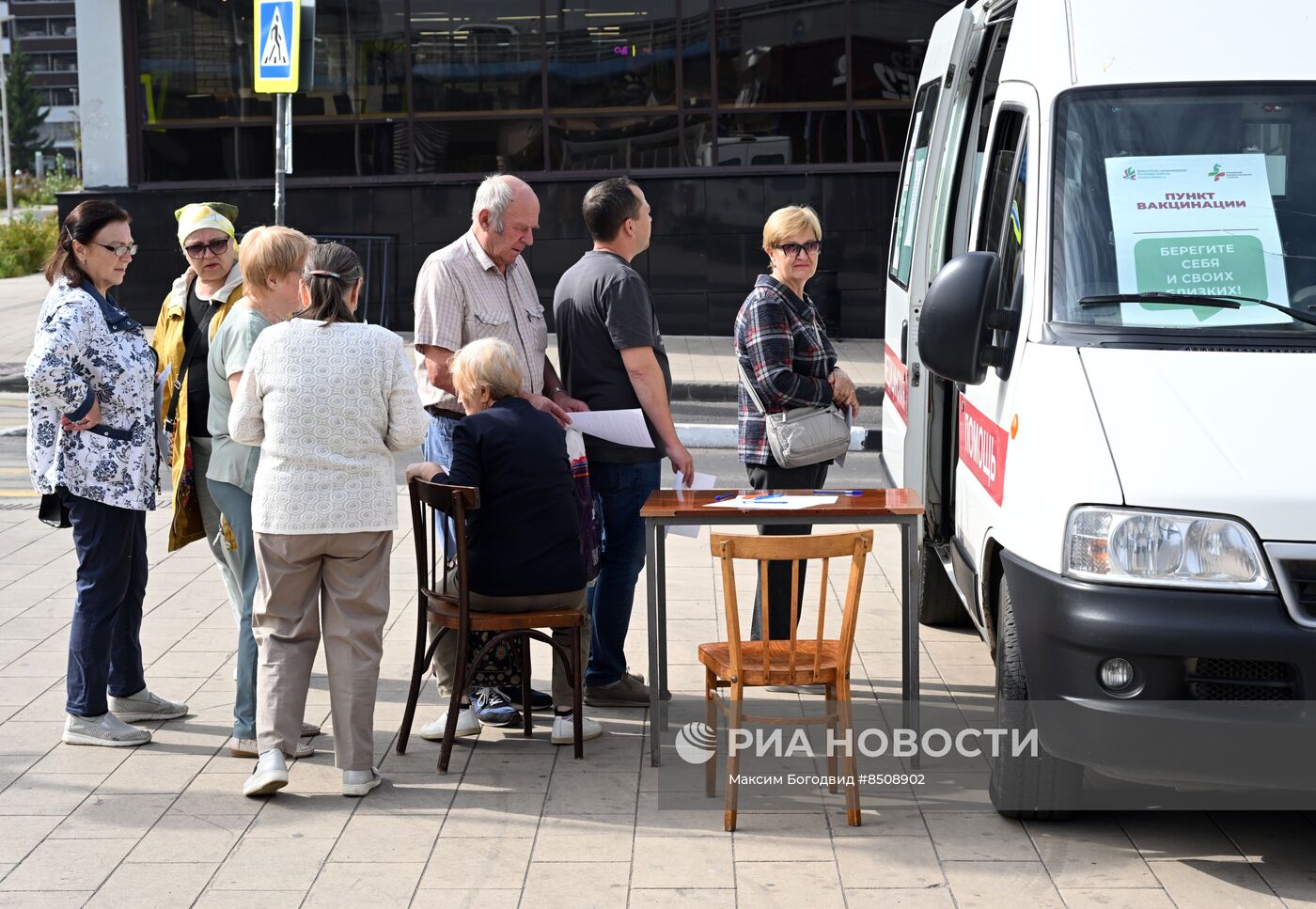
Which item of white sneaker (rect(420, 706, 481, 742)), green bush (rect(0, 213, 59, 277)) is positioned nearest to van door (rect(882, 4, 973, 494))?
white sneaker (rect(420, 706, 481, 742))

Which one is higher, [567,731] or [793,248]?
[793,248]

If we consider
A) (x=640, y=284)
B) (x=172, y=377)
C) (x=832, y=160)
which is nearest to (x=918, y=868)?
(x=640, y=284)

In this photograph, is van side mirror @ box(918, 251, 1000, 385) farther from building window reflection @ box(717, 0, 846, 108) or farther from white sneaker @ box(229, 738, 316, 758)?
building window reflection @ box(717, 0, 846, 108)

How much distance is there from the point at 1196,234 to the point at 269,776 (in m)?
3.14

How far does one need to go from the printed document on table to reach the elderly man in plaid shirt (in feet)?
0.24

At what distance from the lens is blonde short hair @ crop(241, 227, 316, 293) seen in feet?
17.3

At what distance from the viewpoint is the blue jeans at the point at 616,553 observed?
5891mm

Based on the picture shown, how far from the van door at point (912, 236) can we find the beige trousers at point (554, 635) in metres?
1.78

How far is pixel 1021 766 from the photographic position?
4586 mm

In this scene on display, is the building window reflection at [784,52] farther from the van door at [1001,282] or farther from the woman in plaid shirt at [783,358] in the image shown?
the van door at [1001,282]

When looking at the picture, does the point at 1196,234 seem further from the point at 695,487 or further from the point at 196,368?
the point at 196,368

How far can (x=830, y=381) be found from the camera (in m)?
6.02

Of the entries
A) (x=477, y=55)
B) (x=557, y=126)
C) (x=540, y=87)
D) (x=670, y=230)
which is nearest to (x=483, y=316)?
(x=670, y=230)

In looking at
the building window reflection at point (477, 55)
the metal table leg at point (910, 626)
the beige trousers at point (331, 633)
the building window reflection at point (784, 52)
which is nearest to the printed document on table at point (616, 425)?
the beige trousers at point (331, 633)
